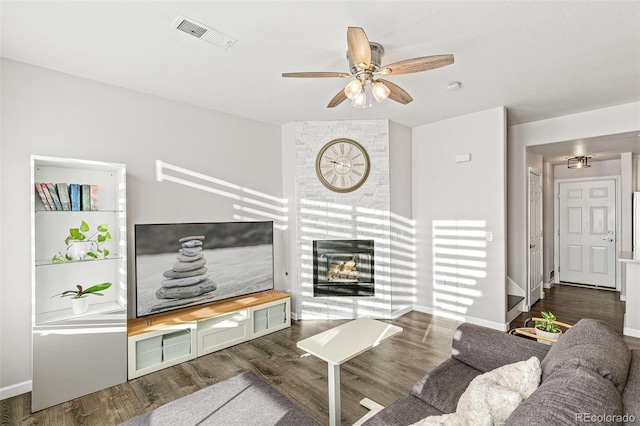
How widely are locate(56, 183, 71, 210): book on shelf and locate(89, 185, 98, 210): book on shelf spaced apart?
0.16 m

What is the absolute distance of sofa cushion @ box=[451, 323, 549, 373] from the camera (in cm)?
192

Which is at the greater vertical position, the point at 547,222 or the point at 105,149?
the point at 105,149

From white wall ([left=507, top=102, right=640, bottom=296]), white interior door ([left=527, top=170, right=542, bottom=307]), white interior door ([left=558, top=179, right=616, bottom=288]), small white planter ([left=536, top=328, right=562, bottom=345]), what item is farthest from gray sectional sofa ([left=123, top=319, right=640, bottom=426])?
white interior door ([left=558, top=179, right=616, bottom=288])

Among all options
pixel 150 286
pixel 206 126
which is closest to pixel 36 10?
pixel 206 126

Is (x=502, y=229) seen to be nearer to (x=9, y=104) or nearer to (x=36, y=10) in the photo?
(x=36, y=10)

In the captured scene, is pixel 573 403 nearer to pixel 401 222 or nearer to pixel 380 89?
pixel 380 89

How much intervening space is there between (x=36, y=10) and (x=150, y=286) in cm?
223

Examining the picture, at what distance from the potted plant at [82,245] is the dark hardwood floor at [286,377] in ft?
3.56

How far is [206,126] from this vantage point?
366 centimetres

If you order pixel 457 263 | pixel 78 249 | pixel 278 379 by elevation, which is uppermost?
pixel 78 249

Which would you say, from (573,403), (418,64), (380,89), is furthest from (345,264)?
(573,403)

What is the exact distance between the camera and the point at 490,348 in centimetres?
201

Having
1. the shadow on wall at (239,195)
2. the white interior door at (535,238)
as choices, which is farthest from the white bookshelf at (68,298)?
the white interior door at (535,238)

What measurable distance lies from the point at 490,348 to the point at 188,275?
2773mm
